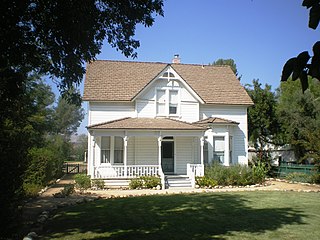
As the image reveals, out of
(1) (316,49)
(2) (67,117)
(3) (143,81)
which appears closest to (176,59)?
(3) (143,81)

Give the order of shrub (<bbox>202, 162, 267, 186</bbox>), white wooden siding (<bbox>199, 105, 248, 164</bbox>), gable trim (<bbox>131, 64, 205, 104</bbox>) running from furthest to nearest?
white wooden siding (<bbox>199, 105, 248, 164</bbox>)
gable trim (<bbox>131, 64, 205, 104</bbox>)
shrub (<bbox>202, 162, 267, 186</bbox>)

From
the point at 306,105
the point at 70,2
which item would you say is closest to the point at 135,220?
the point at 70,2

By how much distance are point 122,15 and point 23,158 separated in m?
5.14

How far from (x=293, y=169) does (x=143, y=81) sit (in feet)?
50.1

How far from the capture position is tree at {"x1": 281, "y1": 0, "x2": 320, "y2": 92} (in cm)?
213

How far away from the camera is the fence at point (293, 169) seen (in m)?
26.0

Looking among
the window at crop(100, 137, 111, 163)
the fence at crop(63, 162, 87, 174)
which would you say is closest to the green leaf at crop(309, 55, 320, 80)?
the window at crop(100, 137, 111, 163)

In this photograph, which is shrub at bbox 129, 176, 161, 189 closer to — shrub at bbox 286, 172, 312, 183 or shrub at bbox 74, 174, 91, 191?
shrub at bbox 74, 174, 91, 191

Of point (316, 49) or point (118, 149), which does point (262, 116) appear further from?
point (316, 49)

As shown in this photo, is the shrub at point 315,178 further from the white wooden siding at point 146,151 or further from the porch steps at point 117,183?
the porch steps at point 117,183

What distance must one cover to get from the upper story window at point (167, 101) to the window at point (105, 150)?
15.5 ft

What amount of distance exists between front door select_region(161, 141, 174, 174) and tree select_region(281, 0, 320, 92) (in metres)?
23.3

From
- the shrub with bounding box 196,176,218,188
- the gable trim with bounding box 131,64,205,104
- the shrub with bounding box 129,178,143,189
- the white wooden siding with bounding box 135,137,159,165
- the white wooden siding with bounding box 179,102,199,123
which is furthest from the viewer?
the white wooden siding with bounding box 179,102,199,123

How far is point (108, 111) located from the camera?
2527cm
